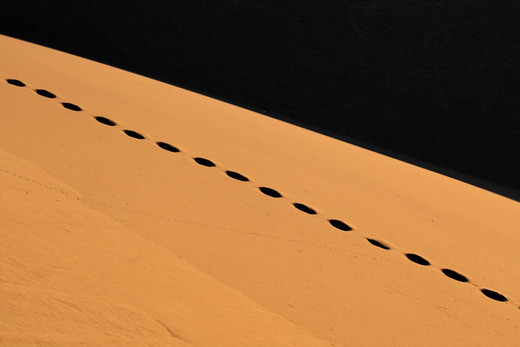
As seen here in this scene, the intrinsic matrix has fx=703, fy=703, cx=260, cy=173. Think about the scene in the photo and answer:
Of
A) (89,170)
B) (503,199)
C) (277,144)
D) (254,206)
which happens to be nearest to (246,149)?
(277,144)

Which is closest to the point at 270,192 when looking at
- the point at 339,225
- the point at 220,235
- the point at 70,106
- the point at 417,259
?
the point at 339,225

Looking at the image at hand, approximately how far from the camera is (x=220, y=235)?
3.90 metres

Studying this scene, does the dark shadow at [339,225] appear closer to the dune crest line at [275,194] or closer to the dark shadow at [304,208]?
the dune crest line at [275,194]

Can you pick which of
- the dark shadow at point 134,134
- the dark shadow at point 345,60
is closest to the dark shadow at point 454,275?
the dark shadow at point 134,134

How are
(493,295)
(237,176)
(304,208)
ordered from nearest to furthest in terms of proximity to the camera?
1. (493,295)
2. (304,208)
3. (237,176)

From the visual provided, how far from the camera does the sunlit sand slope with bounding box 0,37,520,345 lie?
2.83 metres

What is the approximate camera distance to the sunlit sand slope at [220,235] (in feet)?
9.29

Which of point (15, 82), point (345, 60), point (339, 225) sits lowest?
point (15, 82)

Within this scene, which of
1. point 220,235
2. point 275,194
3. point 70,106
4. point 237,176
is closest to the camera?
point 220,235

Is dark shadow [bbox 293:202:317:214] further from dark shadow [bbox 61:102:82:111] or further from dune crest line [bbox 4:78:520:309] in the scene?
dark shadow [bbox 61:102:82:111]

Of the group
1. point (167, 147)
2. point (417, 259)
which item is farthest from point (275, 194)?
point (417, 259)

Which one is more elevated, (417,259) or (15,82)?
(417,259)

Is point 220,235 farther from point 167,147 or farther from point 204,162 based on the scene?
point 167,147

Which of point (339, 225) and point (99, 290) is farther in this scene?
point (339, 225)
